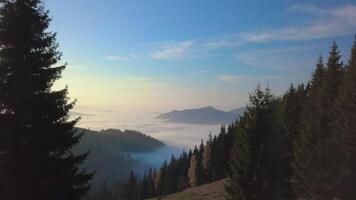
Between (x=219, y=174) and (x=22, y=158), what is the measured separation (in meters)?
92.3

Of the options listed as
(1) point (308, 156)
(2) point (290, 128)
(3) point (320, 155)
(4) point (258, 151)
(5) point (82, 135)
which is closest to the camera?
(5) point (82, 135)

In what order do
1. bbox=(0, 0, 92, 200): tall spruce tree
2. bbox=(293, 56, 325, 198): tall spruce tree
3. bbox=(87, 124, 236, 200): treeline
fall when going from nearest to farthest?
bbox=(0, 0, 92, 200): tall spruce tree
bbox=(293, 56, 325, 198): tall spruce tree
bbox=(87, 124, 236, 200): treeline

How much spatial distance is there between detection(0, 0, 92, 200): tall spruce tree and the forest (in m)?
0.04

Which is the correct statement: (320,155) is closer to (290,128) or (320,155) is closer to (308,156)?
(308,156)

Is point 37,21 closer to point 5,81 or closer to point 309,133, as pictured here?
point 5,81

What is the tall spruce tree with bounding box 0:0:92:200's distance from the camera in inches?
680

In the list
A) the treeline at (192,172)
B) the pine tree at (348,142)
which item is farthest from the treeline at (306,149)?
the treeline at (192,172)

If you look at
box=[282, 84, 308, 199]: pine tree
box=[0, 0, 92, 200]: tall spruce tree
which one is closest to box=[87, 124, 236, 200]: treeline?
box=[282, 84, 308, 199]: pine tree

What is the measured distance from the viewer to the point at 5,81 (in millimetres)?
17469

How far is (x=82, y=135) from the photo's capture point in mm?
18844

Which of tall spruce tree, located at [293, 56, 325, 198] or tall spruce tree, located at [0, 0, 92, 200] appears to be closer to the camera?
tall spruce tree, located at [0, 0, 92, 200]

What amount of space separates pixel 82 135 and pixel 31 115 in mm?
2214

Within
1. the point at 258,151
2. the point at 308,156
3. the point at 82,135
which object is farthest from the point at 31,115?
the point at 308,156

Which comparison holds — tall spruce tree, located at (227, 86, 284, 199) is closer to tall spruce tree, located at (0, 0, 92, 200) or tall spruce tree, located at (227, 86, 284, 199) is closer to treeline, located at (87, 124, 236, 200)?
tall spruce tree, located at (0, 0, 92, 200)
